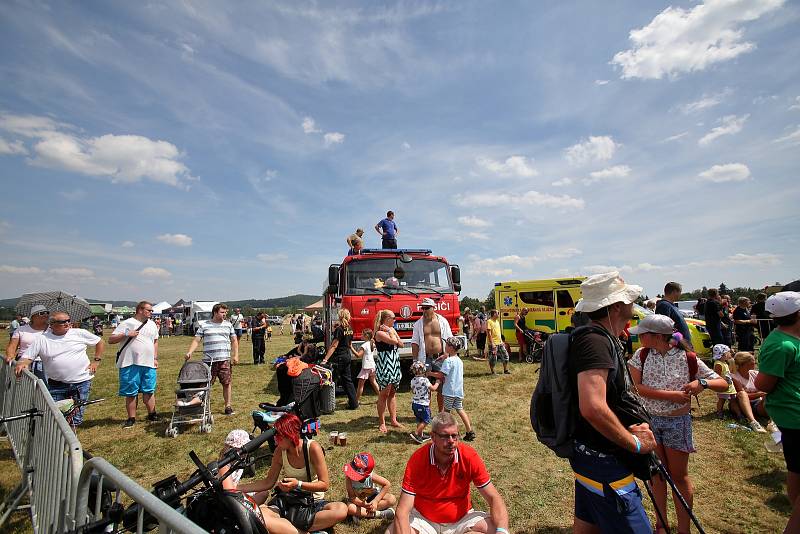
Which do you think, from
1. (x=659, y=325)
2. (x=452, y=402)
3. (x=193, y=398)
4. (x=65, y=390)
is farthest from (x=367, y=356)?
(x=659, y=325)

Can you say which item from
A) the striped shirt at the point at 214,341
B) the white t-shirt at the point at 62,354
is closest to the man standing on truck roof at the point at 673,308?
the striped shirt at the point at 214,341

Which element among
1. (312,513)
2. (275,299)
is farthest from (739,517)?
(275,299)

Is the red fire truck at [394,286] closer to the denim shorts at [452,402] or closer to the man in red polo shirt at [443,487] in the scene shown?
the denim shorts at [452,402]

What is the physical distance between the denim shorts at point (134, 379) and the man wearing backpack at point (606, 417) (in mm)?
6605

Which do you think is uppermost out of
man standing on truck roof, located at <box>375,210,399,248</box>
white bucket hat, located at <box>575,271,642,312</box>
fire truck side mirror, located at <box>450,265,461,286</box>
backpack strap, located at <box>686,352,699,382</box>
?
man standing on truck roof, located at <box>375,210,399,248</box>

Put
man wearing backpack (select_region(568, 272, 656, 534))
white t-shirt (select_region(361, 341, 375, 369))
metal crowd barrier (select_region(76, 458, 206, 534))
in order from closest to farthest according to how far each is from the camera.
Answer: metal crowd barrier (select_region(76, 458, 206, 534)) → man wearing backpack (select_region(568, 272, 656, 534)) → white t-shirt (select_region(361, 341, 375, 369))

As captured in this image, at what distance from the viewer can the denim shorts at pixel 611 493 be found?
5.94 ft

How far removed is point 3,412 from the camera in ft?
16.9

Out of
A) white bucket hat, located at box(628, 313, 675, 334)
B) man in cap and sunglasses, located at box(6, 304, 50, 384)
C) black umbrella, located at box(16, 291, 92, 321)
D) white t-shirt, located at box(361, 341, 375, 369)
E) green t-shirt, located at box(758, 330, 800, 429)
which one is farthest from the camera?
white t-shirt, located at box(361, 341, 375, 369)

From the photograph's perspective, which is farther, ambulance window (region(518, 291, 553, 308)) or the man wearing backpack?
ambulance window (region(518, 291, 553, 308))

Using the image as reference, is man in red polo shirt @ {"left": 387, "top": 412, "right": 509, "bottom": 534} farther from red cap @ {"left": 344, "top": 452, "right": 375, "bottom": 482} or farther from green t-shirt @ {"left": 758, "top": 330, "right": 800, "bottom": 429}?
green t-shirt @ {"left": 758, "top": 330, "right": 800, "bottom": 429}

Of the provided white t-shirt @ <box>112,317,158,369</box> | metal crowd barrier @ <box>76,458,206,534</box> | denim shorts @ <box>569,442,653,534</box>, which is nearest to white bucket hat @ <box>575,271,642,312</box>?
denim shorts @ <box>569,442,653,534</box>

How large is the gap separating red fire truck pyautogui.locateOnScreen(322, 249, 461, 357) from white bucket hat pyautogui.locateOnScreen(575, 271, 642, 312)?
19.5ft

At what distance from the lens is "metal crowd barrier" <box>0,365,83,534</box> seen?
2.24 m
